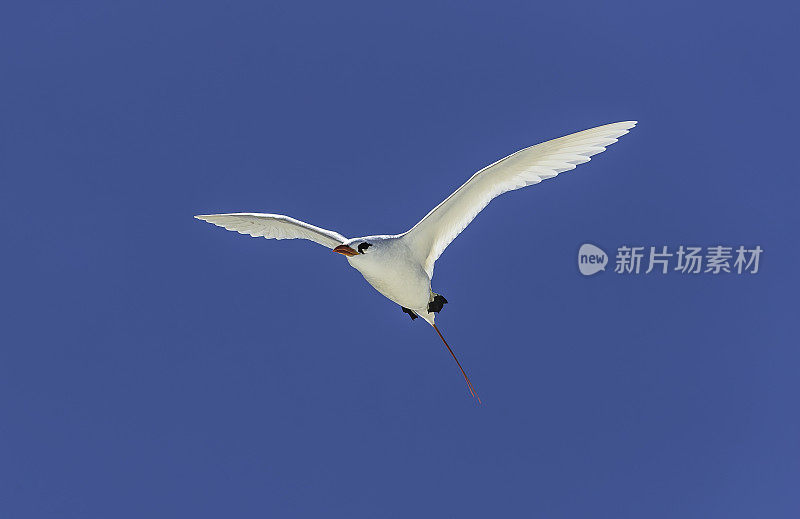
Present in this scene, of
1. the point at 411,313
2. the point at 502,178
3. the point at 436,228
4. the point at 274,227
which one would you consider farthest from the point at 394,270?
the point at 274,227

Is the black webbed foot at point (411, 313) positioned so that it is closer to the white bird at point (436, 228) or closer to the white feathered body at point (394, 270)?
the white bird at point (436, 228)

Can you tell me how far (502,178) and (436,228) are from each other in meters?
0.97

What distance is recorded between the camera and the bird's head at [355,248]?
452 inches

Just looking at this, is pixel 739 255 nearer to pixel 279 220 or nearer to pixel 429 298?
pixel 429 298

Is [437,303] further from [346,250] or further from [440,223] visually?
[346,250]

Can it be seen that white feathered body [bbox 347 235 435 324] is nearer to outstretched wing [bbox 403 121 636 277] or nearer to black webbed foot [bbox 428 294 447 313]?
black webbed foot [bbox 428 294 447 313]

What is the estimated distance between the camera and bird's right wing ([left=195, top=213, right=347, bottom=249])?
41.2 feet

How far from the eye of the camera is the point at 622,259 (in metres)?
16.1

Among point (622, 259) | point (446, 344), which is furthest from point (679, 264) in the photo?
point (446, 344)

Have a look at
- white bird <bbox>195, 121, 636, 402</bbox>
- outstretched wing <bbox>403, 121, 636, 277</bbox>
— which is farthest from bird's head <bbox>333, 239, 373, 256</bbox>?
outstretched wing <bbox>403, 121, 636, 277</bbox>

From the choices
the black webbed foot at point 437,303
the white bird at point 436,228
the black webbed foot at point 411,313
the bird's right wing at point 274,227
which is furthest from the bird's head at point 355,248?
the black webbed foot at point 411,313

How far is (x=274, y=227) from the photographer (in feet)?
42.7

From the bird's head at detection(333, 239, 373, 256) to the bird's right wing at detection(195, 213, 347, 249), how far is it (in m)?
0.78

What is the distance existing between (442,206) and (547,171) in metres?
1.20
